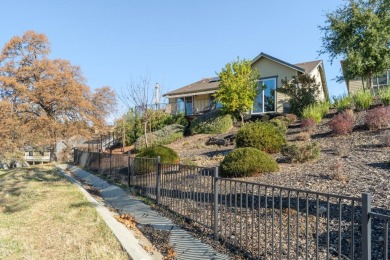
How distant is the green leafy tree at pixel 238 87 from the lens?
21.2 m

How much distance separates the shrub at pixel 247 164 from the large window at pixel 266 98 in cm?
1481

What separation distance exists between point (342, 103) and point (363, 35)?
417 centimetres

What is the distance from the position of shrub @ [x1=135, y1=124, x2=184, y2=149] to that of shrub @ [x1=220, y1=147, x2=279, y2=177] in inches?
580

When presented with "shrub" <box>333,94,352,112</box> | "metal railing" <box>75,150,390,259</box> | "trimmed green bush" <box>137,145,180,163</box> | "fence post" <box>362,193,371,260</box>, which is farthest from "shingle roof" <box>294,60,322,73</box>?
"fence post" <box>362,193,371,260</box>

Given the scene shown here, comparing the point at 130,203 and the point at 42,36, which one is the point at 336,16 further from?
the point at 42,36

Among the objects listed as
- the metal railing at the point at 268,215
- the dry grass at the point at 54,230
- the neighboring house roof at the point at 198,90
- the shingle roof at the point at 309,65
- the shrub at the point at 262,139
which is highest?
the shingle roof at the point at 309,65

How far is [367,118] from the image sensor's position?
1207cm

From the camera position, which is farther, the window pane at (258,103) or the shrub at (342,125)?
the window pane at (258,103)

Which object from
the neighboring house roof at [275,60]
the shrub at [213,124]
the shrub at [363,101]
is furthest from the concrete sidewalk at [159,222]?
the neighboring house roof at [275,60]

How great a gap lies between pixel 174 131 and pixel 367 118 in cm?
1513

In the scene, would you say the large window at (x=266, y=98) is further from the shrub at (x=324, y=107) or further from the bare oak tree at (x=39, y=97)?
the bare oak tree at (x=39, y=97)

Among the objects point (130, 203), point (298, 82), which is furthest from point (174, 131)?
point (130, 203)

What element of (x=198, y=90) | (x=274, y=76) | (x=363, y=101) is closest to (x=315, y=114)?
(x=363, y=101)

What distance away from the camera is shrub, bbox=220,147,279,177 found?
837 centimetres
